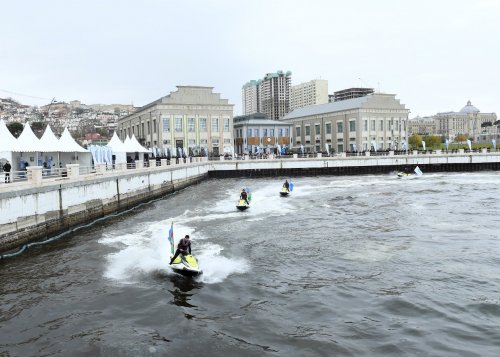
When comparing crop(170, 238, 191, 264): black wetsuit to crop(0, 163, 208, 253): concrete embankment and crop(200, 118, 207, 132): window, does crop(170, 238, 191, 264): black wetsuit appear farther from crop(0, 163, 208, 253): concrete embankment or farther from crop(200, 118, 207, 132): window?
crop(200, 118, 207, 132): window

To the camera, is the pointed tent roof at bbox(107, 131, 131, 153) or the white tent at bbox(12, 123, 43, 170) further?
the pointed tent roof at bbox(107, 131, 131, 153)

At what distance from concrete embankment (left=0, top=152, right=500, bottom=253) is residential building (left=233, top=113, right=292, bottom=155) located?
26774 millimetres

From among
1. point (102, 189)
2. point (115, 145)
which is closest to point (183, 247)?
point (102, 189)

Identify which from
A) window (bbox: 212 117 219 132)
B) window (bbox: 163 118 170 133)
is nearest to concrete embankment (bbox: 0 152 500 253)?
window (bbox: 163 118 170 133)

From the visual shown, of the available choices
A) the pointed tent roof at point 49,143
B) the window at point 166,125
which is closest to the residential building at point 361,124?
the window at point 166,125

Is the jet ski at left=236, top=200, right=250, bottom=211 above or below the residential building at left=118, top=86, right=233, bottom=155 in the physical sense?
below

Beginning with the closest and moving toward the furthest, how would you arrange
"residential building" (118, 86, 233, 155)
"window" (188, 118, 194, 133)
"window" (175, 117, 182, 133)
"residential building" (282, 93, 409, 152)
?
"residential building" (118, 86, 233, 155) < "window" (175, 117, 182, 133) < "window" (188, 118, 194, 133) < "residential building" (282, 93, 409, 152)

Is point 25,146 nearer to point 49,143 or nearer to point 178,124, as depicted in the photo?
point 49,143

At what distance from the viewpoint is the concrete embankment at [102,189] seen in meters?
22.9

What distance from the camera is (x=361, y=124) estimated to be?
107 m

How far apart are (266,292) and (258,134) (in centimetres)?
9446

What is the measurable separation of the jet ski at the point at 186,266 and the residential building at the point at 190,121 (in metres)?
72.1

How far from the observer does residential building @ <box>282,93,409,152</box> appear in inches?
4242

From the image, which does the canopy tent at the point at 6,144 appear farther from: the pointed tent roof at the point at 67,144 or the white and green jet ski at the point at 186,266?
the white and green jet ski at the point at 186,266
